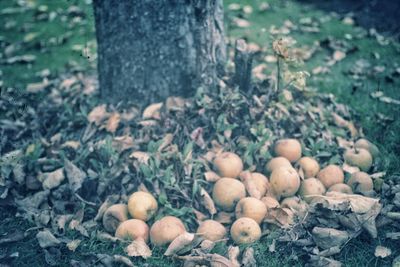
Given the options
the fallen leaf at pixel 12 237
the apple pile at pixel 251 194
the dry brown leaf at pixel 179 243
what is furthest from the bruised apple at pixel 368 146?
the fallen leaf at pixel 12 237

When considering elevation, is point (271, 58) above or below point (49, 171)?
above

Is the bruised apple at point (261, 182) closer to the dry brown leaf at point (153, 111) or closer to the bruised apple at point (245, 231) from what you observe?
the bruised apple at point (245, 231)

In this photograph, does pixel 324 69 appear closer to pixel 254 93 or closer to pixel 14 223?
pixel 254 93

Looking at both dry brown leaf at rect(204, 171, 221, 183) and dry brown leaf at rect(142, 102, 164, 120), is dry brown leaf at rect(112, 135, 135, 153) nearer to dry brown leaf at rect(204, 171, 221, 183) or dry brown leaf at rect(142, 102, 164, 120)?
dry brown leaf at rect(142, 102, 164, 120)

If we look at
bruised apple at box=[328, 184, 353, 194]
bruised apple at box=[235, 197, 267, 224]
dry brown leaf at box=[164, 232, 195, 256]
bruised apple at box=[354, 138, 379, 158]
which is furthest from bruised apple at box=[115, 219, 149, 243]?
bruised apple at box=[354, 138, 379, 158]

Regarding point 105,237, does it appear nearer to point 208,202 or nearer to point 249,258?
point 208,202

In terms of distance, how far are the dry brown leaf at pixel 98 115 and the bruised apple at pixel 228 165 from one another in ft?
3.51

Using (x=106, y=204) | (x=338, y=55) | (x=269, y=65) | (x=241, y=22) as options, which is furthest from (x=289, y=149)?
(x=241, y=22)

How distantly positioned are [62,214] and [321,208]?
180cm

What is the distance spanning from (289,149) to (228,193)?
0.62m

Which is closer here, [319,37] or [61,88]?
[61,88]

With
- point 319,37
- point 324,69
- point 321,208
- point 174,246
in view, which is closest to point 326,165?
point 321,208

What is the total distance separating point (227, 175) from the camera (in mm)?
3021

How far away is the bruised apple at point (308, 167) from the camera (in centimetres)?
307
